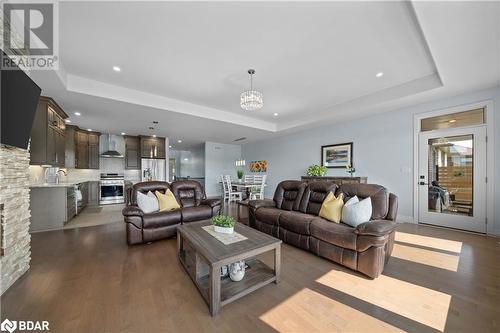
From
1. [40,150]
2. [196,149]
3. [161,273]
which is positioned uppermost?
[196,149]

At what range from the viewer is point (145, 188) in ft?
11.9

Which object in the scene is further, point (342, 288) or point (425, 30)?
point (425, 30)

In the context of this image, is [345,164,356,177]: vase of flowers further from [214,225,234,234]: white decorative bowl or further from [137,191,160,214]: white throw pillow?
[137,191,160,214]: white throw pillow

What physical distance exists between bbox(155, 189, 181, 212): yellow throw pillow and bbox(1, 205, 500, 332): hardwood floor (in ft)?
2.87

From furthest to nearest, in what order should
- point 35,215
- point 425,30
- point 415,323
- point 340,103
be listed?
point 340,103
point 35,215
point 425,30
point 415,323

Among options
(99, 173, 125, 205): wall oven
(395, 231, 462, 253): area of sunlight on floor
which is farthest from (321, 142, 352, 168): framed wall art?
(99, 173, 125, 205): wall oven


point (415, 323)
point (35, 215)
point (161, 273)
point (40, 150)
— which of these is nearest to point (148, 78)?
point (40, 150)

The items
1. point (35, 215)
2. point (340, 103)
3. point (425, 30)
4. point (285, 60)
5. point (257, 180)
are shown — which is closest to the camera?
point (425, 30)

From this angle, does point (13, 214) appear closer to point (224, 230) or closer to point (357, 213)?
point (224, 230)

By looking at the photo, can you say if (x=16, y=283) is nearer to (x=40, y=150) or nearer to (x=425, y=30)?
(x=40, y=150)

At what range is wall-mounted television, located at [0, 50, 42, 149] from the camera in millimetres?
1729

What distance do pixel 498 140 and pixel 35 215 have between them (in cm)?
870

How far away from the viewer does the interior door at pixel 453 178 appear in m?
3.50

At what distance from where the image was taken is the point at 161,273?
2.20m
